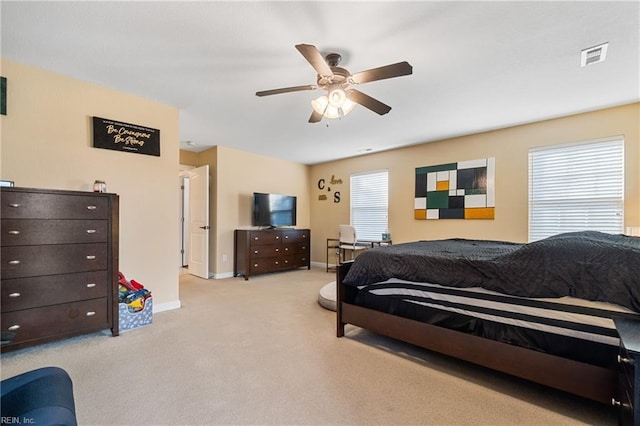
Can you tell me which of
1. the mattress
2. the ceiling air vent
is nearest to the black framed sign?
the mattress

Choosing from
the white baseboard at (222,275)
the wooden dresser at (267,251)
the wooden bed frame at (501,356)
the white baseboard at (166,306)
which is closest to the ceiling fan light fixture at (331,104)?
the wooden bed frame at (501,356)

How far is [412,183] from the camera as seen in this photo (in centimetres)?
507

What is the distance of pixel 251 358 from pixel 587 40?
3.42 metres

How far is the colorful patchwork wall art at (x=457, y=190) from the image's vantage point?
4.23 metres

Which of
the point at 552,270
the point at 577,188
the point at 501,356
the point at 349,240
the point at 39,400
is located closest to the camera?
the point at 39,400

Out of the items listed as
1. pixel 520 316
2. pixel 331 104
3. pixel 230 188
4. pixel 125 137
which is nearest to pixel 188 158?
pixel 230 188

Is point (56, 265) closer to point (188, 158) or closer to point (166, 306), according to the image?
point (166, 306)

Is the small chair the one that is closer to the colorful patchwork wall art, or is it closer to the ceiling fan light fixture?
the colorful patchwork wall art

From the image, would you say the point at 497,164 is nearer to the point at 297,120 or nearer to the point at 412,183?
the point at 412,183

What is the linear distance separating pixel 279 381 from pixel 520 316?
1.57 meters

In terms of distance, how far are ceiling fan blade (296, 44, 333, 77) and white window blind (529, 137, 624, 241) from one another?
3386mm

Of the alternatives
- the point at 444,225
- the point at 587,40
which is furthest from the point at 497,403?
the point at 444,225

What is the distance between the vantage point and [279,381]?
190 centimetres

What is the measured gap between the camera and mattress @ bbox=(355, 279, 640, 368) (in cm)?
151
